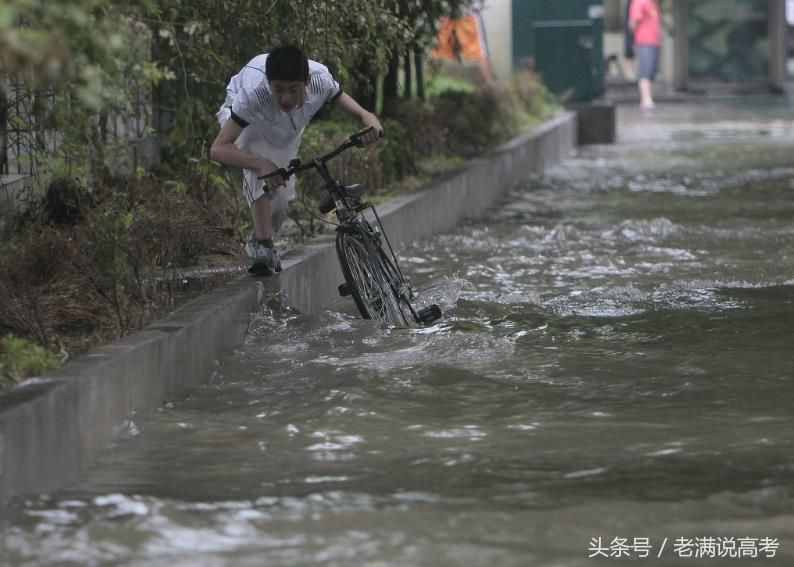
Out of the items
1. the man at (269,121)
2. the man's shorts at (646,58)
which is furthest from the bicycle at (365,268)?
the man's shorts at (646,58)

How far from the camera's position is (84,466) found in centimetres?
730

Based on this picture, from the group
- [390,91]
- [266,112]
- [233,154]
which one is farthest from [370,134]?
[390,91]

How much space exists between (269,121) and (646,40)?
25847 mm

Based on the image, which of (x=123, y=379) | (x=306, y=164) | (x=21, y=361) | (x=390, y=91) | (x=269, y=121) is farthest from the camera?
(x=390, y=91)

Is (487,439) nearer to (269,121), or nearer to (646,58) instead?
(269,121)

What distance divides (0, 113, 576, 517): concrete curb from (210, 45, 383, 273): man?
15.1 inches

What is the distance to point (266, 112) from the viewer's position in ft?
33.5

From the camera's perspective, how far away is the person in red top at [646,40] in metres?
34.9

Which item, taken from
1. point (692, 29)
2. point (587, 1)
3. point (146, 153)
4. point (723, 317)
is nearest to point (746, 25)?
point (692, 29)

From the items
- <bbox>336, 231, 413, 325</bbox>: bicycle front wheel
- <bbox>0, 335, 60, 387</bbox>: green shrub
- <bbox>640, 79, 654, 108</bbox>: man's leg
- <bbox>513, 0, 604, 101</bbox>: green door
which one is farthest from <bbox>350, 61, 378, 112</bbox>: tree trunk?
<bbox>640, 79, 654, 108</bbox>: man's leg

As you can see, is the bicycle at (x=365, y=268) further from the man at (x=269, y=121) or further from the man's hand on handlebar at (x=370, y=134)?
the man at (x=269, y=121)

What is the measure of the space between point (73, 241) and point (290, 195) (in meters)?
1.47

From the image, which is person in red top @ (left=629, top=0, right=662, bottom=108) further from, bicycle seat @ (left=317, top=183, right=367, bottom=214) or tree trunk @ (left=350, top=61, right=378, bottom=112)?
bicycle seat @ (left=317, top=183, right=367, bottom=214)

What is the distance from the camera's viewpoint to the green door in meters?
29.2
